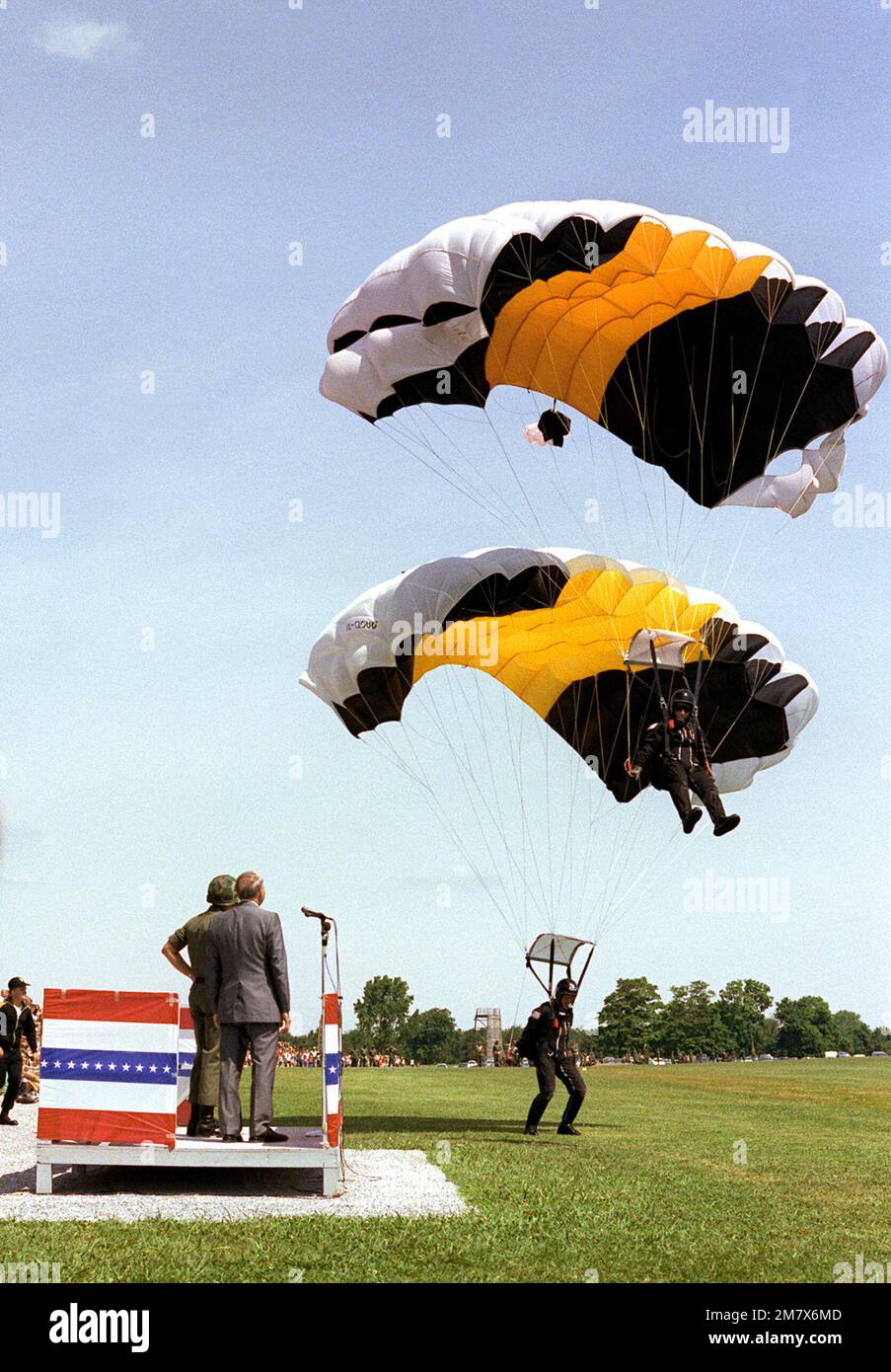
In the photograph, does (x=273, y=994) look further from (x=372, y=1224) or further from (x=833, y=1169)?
(x=833, y=1169)

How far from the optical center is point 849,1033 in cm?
13550

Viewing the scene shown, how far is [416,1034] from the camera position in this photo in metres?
135

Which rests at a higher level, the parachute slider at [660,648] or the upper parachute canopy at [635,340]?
the upper parachute canopy at [635,340]

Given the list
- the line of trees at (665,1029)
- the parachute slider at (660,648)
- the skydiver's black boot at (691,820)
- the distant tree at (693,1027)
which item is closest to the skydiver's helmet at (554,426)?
the parachute slider at (660,648)

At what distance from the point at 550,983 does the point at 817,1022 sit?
387 ft

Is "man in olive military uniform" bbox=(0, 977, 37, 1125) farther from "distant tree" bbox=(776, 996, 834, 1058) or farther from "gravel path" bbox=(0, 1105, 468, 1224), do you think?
"distant tree" bbox=(776, 996, 834, 1058)

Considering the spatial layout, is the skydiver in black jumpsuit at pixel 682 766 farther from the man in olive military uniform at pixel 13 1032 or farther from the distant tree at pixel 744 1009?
the distant tree at pixel 744 1009

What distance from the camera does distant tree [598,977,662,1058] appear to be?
91.1 m

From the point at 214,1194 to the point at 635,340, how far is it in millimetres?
9567

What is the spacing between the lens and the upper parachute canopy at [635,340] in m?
12.5

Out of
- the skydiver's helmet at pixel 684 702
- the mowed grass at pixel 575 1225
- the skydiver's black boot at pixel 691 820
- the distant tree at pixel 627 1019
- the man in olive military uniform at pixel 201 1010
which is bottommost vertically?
the distant tree at pixel 627 1019

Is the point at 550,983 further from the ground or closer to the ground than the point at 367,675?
closer to the ground

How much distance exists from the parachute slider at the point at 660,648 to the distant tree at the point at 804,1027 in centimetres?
10843
